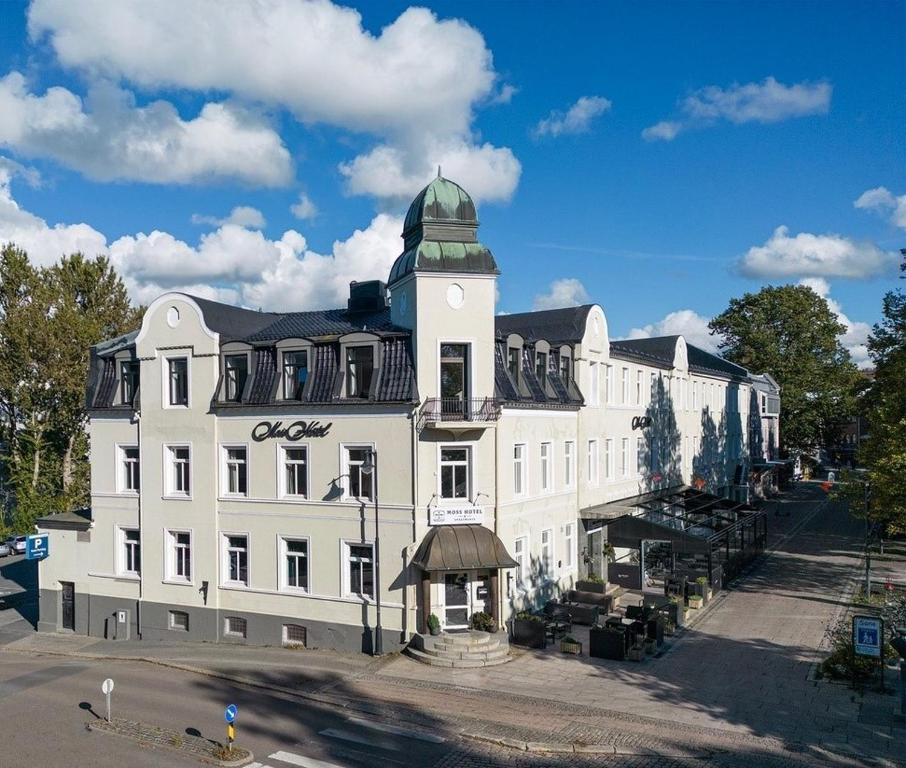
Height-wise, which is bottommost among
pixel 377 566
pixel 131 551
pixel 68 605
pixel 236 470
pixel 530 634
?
pixel 68 605

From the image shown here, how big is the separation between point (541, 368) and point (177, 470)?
44.4 ft

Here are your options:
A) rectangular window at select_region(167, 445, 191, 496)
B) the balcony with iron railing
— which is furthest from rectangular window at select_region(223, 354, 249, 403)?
the balcony with iron railing

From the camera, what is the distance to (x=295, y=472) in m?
25.1

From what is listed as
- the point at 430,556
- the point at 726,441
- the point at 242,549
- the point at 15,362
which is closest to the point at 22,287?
the point at 15,362

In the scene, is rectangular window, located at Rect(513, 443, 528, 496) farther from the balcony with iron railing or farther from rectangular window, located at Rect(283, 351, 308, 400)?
rectangular window, located at Rect(283, 351, 308, 400)

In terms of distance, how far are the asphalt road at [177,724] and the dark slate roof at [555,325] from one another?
15941mm

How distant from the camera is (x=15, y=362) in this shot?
144 ft

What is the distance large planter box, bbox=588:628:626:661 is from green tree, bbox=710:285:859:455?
49.3m

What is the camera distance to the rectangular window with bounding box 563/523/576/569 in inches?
1124

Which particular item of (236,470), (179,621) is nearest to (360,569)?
(236,470)

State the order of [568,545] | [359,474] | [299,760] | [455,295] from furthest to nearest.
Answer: [568,545] < [359,474] < [455,295] < [299,760]

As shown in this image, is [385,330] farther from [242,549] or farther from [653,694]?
[653,694]

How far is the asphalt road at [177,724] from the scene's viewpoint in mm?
15875

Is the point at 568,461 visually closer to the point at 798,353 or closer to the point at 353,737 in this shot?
the point at 353,737
